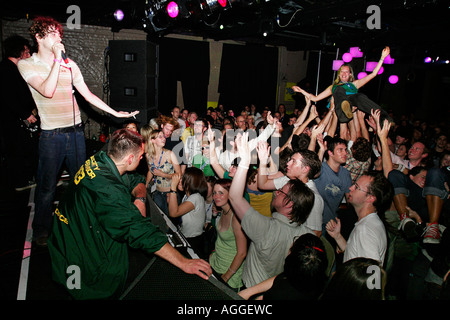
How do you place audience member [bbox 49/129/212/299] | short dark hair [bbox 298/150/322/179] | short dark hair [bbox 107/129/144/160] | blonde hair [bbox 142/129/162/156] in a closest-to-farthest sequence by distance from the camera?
audience member [bbox 49/129/212/299], short dark hair [bbox 107/129/144/160], short dark hair [bbox 298/150/322/179], blonde hair [bbox 142/129/162/156]

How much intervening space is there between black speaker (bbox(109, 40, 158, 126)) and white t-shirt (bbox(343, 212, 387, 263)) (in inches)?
179

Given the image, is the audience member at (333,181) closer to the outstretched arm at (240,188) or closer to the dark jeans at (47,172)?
the outstretched arm at (240,188)

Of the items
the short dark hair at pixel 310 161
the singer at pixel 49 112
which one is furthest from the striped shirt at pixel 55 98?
the short dark hair at pixel 310 161

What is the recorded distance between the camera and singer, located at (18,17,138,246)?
1.99 m

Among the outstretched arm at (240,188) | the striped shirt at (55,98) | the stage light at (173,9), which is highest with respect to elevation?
the stage light at (173,9)

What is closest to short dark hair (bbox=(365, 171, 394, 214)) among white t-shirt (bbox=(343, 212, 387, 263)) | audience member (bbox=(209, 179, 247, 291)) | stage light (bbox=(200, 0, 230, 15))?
white t-shirt (bbox=(343, 212, 387, 263))

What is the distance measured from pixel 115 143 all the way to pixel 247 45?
9747 millimetres

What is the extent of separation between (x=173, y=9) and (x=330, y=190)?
3880 mm

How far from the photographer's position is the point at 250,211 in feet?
5.40

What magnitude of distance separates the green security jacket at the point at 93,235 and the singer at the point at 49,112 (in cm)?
76

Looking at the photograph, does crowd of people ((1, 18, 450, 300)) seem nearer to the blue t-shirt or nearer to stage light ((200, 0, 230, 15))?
the blue t-shirt

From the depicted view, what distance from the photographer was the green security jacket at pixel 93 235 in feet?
4.66

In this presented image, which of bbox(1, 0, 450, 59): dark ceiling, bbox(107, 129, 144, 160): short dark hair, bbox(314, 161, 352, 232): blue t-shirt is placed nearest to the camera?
bbox(107, 129, 144, 160): short dark hair

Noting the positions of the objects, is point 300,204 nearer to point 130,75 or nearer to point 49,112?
point 49,112
